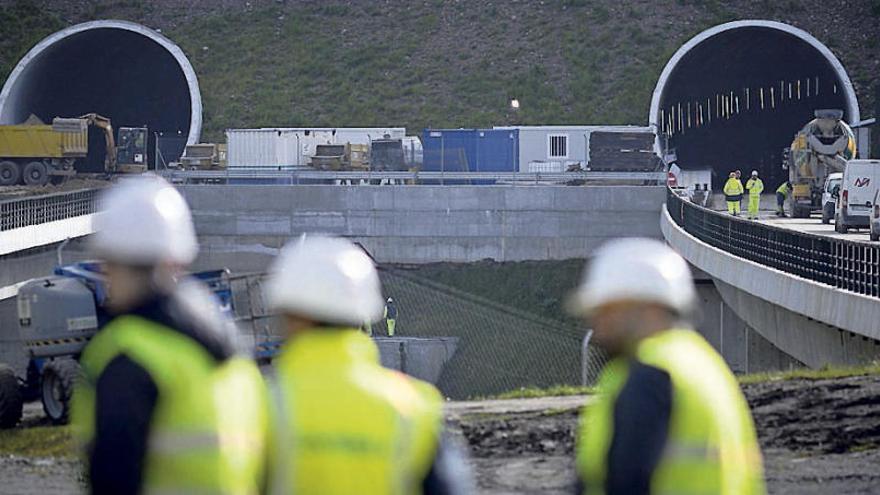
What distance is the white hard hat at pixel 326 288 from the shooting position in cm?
463

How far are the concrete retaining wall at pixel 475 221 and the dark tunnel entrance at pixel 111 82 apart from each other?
15183mm

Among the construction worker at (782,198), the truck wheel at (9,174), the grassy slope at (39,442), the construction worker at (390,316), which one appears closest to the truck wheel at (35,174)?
the truck wheel at (9,174)

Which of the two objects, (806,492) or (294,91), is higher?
(294,91)

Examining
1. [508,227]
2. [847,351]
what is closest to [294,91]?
[508,227]

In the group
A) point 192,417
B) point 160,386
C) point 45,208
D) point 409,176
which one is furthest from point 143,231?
point 409,176

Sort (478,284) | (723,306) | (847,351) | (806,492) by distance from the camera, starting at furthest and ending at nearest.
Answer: (478,284) < (723,306) < (847,351) < (806,492)

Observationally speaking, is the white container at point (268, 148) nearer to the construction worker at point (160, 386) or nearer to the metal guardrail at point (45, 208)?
the metal guardrail at point (45, 208)

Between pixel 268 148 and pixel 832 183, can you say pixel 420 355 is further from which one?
pixel 268 148

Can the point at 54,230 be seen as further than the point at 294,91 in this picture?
No

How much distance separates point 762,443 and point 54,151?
39.5 meters

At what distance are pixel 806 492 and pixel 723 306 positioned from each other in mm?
20624

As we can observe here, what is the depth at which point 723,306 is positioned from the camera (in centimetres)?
3306

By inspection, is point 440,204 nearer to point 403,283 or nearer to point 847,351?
point 403,283

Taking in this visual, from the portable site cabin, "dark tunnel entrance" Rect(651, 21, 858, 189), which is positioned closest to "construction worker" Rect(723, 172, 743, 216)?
the portable site cabin
